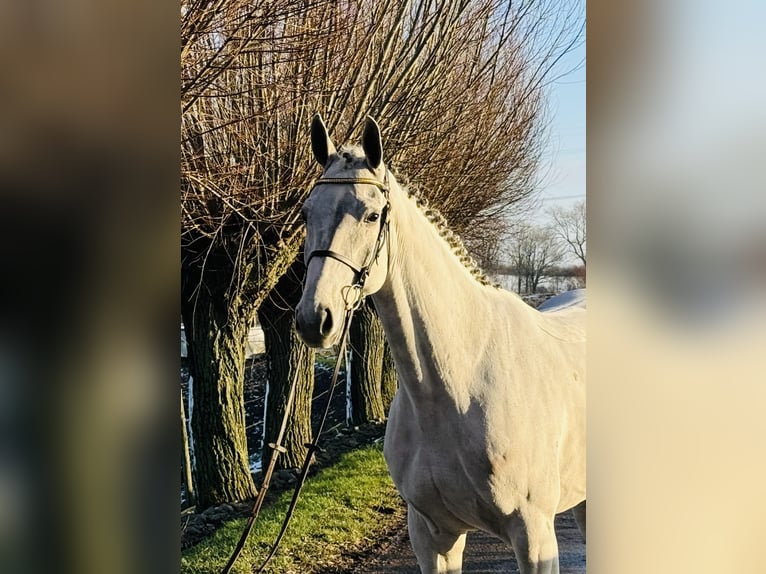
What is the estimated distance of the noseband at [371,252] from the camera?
2.07 metres

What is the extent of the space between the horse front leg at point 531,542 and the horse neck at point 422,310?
450 millimetres

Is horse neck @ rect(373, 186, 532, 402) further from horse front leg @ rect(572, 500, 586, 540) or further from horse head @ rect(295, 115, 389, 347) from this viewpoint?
horse front leg @ rect(572, 500, 586, 540)

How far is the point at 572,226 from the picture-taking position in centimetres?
264

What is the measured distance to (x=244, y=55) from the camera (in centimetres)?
275

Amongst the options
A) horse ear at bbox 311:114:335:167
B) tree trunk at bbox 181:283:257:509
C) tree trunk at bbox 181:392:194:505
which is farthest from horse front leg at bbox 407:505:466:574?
horse ear at bbox 311:114:335:167

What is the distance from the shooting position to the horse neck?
2197 millimetres

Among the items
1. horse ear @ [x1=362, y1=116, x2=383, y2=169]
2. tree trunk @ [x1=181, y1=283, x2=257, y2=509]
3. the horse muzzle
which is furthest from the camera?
tree trunk @ [x1=181, y1=283, x2=257, y2=509]

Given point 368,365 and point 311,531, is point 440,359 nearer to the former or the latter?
point 368,365

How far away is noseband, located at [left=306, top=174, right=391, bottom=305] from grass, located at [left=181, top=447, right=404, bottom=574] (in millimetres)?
958
